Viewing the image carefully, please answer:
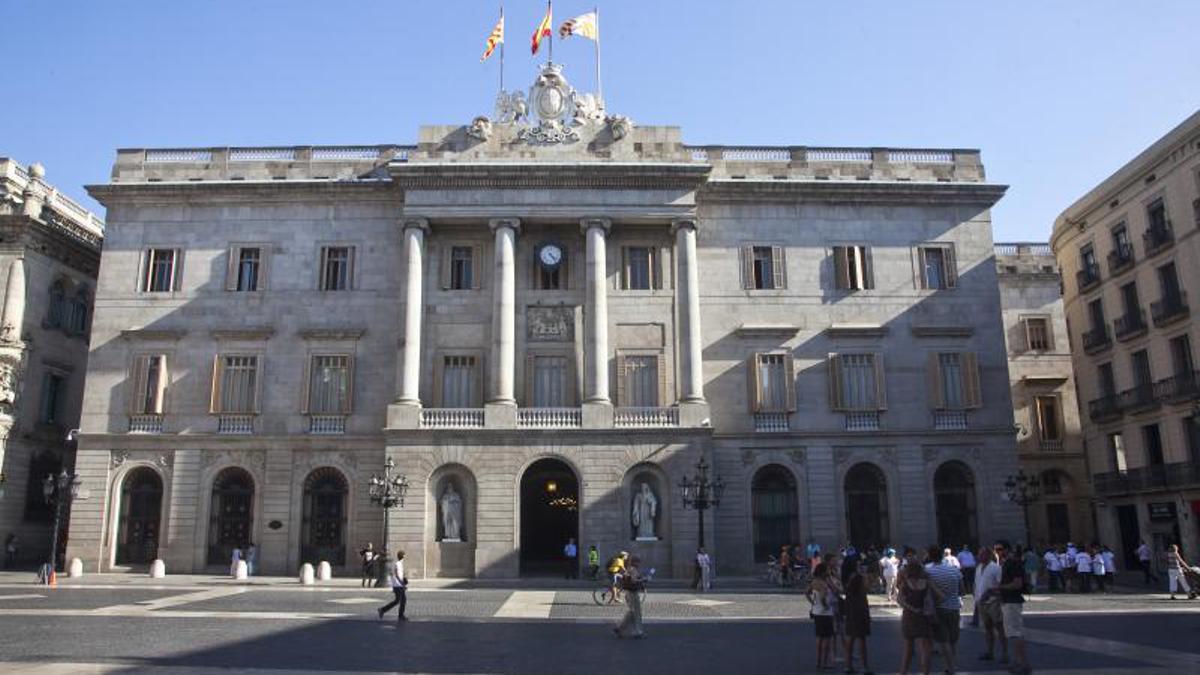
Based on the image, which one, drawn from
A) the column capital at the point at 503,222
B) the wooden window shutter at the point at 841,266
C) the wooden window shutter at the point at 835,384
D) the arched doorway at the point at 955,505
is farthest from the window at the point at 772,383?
the column capital at the point at 503,222

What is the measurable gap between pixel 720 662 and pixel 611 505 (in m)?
19.6

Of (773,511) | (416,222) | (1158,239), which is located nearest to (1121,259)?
(1158,239)

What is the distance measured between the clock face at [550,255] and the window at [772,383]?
31.0 ft

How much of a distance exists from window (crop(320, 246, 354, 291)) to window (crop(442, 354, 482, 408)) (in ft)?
19.1

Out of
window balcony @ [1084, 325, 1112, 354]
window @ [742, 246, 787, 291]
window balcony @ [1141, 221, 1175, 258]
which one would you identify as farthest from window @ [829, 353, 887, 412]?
window balcony @ [1141, 221, 1175, 258]

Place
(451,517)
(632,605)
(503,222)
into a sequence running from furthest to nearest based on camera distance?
1. (503,222)
2. (451,517)
3. (632,605)

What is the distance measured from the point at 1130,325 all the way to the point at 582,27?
2881 centimetres

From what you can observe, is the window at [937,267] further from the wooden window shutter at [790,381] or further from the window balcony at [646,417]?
the window balcony at [646,417]

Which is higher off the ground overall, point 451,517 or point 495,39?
point 495,39

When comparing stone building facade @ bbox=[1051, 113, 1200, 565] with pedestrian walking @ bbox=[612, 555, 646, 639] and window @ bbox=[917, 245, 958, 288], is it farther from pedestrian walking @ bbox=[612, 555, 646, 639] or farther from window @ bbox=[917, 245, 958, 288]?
pedestrian walking @ bbox=[612, 555, 646, 639]

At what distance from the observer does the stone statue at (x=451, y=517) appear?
34.4 meters

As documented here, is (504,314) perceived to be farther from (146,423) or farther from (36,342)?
(36,342)

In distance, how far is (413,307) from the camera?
36.4m

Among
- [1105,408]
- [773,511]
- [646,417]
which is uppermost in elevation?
[1105,408]
